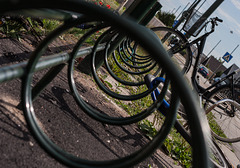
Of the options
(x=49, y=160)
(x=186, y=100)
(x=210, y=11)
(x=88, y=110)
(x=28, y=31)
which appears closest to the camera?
(x=186, y=100)

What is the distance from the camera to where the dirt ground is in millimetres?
1239

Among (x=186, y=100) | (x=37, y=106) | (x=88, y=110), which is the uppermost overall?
(x=186, y=100)

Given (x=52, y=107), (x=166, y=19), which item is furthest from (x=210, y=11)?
(x=166, y=19)

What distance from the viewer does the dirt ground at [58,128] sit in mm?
1239

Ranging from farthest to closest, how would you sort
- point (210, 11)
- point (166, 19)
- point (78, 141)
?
point (166, 19) < point (210, 11) < point (78, 141)

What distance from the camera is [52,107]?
5.86ft

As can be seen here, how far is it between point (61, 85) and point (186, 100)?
1.81m

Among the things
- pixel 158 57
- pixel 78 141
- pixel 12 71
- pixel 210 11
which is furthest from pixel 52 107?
pixel 210 11

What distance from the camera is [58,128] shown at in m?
1.60

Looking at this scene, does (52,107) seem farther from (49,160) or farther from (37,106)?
(49,160)

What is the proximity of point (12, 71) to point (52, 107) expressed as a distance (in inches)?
38.7

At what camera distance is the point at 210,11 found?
21.7 ft

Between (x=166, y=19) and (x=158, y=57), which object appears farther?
(x=166, y=19)

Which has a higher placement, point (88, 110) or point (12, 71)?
point (12, 71)
